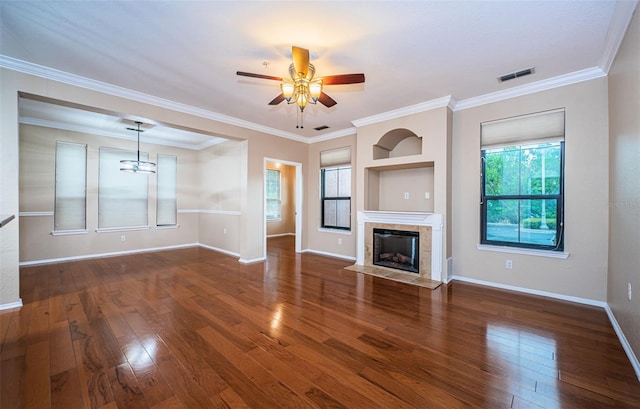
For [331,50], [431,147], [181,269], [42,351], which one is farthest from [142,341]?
[431,147]

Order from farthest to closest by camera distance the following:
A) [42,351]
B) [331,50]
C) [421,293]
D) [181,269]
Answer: [181,269]
[421,293]
[331,50]
[42,351]

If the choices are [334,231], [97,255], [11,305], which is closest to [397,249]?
[334,231]

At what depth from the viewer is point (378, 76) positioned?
10.7ft

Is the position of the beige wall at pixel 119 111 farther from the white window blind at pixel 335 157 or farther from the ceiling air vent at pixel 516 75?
the ceiling air vent at pixel 516 75

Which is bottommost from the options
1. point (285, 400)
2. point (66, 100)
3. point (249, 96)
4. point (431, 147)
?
point (285, 400)

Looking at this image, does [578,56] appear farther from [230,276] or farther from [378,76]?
[230,276]

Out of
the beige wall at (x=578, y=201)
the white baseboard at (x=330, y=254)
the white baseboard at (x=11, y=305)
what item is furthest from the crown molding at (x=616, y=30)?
the white baseboard at (x=11, y=305)

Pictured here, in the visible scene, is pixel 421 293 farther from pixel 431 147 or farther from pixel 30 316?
pixel 30 316

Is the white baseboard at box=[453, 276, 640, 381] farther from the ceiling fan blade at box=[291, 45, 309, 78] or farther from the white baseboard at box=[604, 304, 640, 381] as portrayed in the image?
the ceiling fan blade at box=[291, 45, 309, 78]

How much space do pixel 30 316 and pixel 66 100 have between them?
2567mm

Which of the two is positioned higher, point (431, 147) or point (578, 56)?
point (578, 56)

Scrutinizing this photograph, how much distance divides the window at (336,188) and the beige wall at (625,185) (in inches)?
153

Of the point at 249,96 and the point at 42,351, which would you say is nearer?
the point at 42,351

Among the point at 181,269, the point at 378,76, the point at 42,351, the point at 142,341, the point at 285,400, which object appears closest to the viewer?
the point at 285,400
